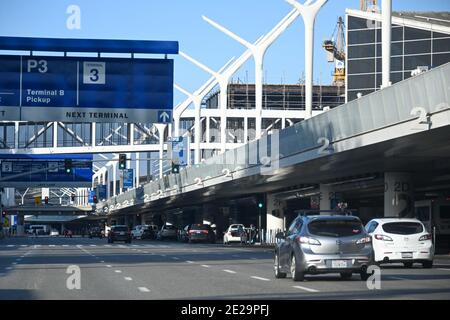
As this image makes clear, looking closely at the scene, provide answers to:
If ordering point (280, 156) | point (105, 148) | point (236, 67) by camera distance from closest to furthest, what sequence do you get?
point (280, 156)
point (236, 67)
point (105, 148)

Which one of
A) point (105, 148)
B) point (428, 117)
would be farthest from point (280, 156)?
point (105, 148)

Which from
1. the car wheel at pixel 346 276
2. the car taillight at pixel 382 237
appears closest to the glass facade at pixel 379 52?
the car taillight at pixel 382 237

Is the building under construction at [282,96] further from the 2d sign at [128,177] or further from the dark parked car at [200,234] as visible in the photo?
the dark parked car at [200,234]

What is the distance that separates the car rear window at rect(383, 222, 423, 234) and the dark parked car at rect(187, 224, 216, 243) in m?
52.1

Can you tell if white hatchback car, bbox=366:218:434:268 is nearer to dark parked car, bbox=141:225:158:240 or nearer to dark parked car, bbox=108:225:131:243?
dark parked car, bbox=108:225:131:243

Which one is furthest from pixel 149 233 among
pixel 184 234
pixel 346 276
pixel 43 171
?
pixel 346 276

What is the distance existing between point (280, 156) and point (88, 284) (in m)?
32.2

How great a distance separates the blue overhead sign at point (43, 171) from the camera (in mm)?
100000

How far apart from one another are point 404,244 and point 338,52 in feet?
329

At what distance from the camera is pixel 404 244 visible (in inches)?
1248

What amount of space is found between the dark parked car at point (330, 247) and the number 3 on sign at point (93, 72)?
2147 cm

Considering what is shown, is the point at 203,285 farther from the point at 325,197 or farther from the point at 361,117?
the point at 325,197
